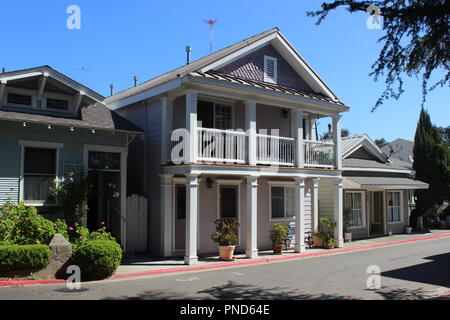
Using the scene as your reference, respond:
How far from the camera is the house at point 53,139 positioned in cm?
1216

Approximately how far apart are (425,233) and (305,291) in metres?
17.6

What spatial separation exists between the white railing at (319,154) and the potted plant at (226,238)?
4469 millimetres

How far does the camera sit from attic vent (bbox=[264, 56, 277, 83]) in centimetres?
1698

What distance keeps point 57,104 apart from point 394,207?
1893cm

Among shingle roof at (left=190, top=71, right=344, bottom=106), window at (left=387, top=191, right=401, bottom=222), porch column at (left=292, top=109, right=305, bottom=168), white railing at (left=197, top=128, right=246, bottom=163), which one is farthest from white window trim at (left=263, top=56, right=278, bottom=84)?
window at (left=387, top=191, right=401, bottom=222)

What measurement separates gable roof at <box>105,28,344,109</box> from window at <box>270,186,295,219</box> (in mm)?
4355

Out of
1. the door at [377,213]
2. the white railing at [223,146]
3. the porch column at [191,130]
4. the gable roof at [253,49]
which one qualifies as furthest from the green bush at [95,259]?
the door at [377,213]

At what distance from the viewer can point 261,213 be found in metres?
17.4

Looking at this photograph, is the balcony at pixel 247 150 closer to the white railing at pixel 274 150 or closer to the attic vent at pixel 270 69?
the white railing at pixel 274 150

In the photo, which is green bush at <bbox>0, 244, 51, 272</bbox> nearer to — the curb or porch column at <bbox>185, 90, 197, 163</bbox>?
the curb

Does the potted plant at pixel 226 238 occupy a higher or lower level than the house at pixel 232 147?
lower

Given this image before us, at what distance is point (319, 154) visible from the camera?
57.9 feet

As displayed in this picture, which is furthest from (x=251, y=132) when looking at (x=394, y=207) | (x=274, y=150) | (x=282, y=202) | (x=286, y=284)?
(x=394, y=207)

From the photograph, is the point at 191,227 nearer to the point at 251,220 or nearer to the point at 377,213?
the point at 251,220
